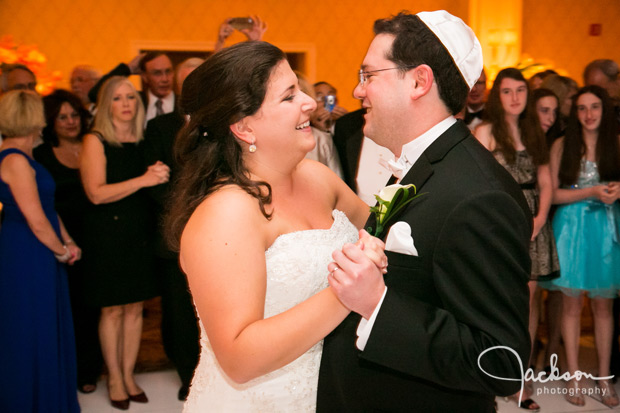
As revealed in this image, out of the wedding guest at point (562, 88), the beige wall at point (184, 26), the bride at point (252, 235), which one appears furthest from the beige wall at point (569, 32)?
the bride at point (252, 235)

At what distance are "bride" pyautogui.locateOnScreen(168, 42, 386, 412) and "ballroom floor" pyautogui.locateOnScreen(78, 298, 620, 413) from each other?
2034 millimetres

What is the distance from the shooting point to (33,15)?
7.90 metres

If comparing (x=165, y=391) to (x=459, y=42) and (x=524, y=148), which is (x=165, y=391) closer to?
(x=524, y=148)

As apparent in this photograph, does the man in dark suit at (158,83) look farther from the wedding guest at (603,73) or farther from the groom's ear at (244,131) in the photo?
the wedding guest at (603,73)

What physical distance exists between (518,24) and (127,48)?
524 centimetres

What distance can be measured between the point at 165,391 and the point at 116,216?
1192 mm

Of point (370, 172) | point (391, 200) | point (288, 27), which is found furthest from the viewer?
point (288, 27)

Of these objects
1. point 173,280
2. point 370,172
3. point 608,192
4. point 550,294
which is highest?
point 370,172

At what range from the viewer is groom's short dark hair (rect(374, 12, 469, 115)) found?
5.36 feet

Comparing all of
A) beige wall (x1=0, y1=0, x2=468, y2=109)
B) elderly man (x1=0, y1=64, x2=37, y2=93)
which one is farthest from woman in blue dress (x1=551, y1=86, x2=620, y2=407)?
beige wall (x1=0, y1=0, x2=468, y2=109)

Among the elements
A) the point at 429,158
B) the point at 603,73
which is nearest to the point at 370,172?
the point at 429,158

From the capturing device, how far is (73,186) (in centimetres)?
407

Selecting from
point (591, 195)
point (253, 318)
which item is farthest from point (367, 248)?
point (591, 195)

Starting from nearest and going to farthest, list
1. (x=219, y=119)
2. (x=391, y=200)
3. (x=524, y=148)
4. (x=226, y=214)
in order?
(x=391, y=200)
(x=226, y=214)
(x=219, y=119)
(x=524, y=148)
